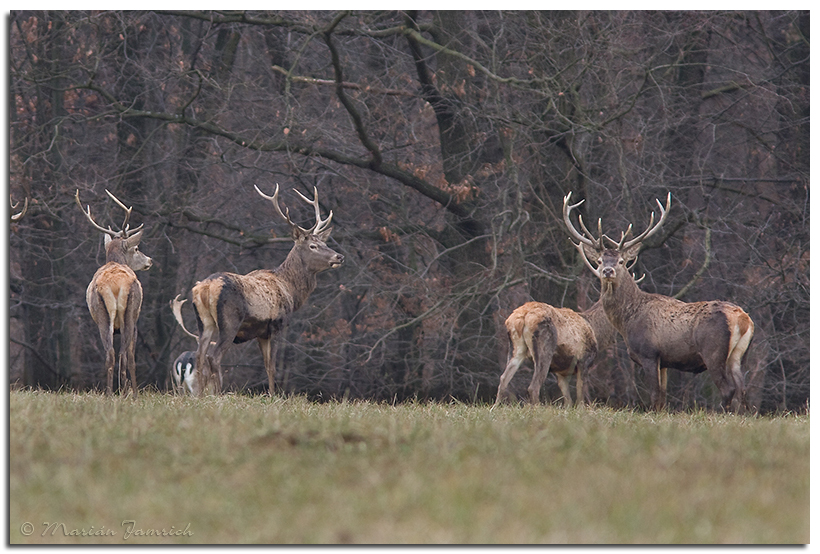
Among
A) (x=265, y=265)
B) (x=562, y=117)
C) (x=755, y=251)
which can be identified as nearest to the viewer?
Answer: (x=562, y=117)

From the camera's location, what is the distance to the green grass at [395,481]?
428cm

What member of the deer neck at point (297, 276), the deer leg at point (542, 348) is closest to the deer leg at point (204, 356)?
the deer neck at point (297, 276)

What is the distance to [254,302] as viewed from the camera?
11.1m

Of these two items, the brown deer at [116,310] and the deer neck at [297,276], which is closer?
the brown deer at [116,310]

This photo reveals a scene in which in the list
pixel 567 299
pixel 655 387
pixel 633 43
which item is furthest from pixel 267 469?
pixel 633 43

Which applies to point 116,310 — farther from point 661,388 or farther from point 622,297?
point 661,388

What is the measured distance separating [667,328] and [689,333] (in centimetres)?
27

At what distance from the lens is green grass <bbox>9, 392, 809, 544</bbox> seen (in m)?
4.28

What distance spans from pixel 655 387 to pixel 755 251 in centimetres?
448

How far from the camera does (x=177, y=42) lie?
17641 mm

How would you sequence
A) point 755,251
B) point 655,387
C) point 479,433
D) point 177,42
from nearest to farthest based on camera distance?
point 479,433
point 655,387
point 755,251
point 177,42

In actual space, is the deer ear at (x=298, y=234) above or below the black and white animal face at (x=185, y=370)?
above

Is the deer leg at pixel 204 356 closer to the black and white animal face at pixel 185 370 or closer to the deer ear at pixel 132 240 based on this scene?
the deer ear at pixel 132 240

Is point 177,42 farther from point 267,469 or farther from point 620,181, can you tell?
point 267,469
